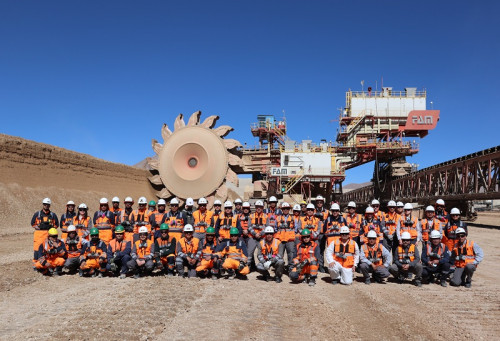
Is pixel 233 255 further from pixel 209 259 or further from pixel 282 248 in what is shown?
pixel 282 248

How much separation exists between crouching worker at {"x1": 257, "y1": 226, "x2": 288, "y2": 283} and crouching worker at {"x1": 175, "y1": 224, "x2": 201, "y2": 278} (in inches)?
61.2

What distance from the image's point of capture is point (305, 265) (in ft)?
26.3

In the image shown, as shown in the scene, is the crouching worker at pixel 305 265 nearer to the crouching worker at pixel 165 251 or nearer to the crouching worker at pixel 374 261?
the crouching worker at pixel 374 261

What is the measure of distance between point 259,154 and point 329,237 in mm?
20475

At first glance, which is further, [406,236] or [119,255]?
[119,255]

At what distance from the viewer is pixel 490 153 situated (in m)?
17.8

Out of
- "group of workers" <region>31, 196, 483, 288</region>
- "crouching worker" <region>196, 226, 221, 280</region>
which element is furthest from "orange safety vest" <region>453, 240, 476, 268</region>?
"crouching worker" <region>196, 226, 221, 280</region>

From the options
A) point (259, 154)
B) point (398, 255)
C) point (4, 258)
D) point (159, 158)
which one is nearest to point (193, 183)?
point (159, 158)

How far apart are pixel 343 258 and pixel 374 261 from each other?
73 centimetres

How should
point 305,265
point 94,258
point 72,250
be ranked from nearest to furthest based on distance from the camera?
point 305,265 → point 94,258 → point 72,250

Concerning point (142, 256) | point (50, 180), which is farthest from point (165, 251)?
point (50, 180)

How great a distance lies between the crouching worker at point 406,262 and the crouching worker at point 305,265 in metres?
1.92

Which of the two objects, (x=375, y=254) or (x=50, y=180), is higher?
(x=50, y=180)

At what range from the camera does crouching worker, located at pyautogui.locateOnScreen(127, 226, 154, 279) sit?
26.6 ft
